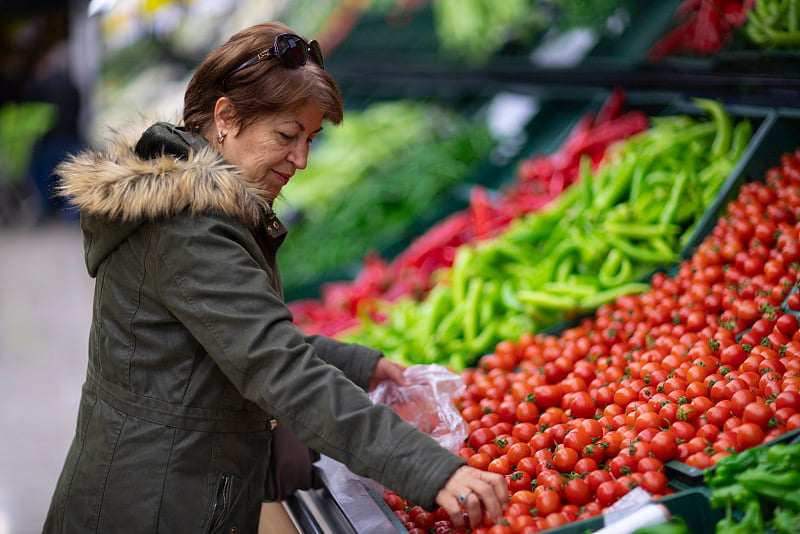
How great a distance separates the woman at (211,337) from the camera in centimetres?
159

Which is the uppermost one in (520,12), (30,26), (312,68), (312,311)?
(30,26)

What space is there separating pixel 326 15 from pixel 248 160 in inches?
252

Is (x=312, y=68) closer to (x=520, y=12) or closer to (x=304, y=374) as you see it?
(x=304, y=374)

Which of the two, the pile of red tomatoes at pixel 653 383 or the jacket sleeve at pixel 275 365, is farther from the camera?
the pile of red tomatoes at pixel 653 383

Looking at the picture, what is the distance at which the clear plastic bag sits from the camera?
7.75 ft

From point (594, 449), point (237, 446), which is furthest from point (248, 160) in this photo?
point (594, 449)

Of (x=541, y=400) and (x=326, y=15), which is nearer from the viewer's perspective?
(x=541, y=400)

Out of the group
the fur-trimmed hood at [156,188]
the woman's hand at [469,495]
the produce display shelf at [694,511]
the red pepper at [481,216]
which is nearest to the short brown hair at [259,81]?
A: the fur-trimmed hood at [156,188]

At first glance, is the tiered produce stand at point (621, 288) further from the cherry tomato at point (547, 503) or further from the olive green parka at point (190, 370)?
the olive green parka at point (190, 370)

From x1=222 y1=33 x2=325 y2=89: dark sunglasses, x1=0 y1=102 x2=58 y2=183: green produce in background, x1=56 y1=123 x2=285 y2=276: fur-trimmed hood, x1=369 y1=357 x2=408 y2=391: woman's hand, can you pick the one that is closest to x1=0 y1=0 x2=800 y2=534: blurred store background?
x1=56 y1=123 x2=285 y2=276: fur-trimmed hood

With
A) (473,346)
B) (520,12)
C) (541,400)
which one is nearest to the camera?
(541,400)

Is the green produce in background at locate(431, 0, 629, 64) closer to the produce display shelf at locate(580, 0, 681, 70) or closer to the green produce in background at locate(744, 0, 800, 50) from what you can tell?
the produce display shelf at locate(580, 0, 681, 70)

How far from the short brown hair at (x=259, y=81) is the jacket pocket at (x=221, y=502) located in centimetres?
86

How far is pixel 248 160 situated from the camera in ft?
6.06
